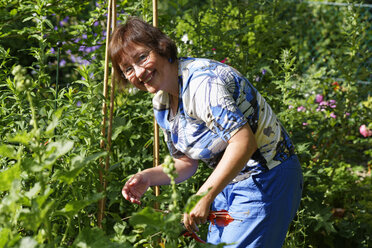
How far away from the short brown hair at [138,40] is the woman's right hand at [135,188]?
0.49 metres

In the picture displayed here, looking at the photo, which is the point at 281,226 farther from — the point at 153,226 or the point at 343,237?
the point at 343,237

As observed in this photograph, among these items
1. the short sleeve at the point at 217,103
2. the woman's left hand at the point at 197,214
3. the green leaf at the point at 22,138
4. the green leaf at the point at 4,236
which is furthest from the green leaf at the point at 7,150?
the short sleeve at the point at 217,103

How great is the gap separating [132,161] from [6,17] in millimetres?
1166

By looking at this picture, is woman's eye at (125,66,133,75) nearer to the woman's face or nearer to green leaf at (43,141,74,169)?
the woman's face

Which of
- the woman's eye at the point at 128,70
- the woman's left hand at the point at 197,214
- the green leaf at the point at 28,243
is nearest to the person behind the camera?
the green leaf at the point at 28,243

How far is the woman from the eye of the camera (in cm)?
196

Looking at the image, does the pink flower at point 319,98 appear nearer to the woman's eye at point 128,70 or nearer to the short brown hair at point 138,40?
the short brown hair at point 138,40

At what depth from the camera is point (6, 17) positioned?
10.0 ft

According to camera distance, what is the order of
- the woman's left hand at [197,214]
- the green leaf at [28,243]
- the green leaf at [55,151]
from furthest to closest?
the woman's left hand at [197,214] → the green leaf at [55,151] → the green leaf at [28,243]

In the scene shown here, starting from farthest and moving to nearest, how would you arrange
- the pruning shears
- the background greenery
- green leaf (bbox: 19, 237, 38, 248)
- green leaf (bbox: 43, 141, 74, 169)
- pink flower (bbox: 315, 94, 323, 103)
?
pink flower (bbox: 315, 94, 323, 103) → the background greenery → the pruning shears → green leaf (bbox: 43, 141, 74, 169) → green leaf (bbox: 19, 237, 38, 248)

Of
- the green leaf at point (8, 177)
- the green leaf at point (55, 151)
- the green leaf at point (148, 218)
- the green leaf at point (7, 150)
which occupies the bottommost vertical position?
the green leaf at point (148, 218)

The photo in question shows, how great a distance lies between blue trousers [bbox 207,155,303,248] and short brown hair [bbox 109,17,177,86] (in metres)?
0.61

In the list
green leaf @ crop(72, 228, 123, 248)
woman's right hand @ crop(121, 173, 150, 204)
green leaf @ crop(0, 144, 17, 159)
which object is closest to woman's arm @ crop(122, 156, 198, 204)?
woman's right hand @ crop(121, 173, 150, 204)

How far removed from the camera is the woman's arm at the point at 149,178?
204cm
